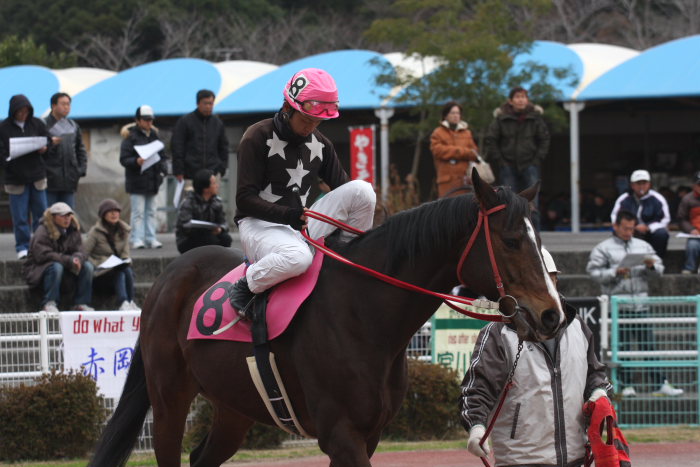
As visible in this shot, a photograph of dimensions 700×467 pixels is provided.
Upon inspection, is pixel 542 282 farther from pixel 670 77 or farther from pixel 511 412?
pixel 670 77

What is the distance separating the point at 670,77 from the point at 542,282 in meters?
17.6

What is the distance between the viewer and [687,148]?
24906mm

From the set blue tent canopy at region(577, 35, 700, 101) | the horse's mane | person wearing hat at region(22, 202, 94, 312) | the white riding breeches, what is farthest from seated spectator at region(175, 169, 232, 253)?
blue tent canopy at region(577, 35, 700, 101)

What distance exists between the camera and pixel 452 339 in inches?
353

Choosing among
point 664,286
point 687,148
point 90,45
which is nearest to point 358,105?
point 687,148

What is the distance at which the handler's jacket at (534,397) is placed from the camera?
14.0 ft

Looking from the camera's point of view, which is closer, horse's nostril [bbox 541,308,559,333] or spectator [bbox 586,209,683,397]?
horse's nostril [bbox 541,308,559,333]

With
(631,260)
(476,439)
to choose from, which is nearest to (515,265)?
(476,439)

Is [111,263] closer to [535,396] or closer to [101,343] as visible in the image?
[101,343]

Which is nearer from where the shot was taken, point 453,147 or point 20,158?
point 20,158

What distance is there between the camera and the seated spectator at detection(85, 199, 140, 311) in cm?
1012

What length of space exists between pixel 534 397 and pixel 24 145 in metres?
7.94

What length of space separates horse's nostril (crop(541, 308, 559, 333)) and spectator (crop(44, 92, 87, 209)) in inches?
328

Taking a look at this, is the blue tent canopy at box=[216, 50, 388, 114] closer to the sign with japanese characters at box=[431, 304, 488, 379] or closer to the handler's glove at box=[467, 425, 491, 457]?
the sign with japanese characters at box=[431, 304, 488, 379]
